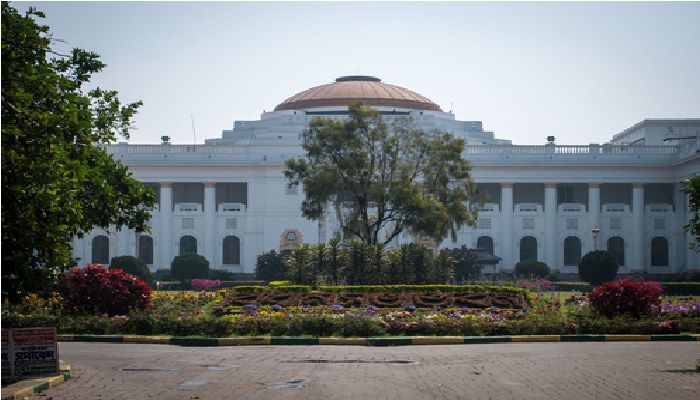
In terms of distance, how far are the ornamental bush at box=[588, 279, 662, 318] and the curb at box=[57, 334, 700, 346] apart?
301 cm

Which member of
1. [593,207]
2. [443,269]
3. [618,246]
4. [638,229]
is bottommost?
[443,269]

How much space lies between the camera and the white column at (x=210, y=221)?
82500 millimetres

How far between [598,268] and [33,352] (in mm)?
51975

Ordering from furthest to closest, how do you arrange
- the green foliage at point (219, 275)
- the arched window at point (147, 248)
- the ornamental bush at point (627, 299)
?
the arched window at point (147, 248)
the green foliage at point (219, 275)
the ornamental bush at point (627, 299)

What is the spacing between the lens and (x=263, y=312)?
3331cm

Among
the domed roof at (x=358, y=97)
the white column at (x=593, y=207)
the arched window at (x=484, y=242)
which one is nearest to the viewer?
the arched window at (x=484, y=242)

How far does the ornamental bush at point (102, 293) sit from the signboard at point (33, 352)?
1277cm

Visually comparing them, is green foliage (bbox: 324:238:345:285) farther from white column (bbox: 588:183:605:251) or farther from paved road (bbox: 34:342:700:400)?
white column (bbox: 588:183:605:251)

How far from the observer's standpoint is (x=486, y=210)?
83.2 metres

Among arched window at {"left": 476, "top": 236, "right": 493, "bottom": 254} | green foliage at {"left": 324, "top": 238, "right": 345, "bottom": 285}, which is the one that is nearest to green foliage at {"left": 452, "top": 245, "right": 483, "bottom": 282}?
arched window at {"left": 476, "top": 236, "right": 493, "bottom": 254}

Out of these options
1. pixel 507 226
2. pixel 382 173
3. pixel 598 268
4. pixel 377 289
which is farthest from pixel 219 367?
pixel 507 226

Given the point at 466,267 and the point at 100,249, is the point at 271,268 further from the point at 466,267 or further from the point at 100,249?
the point at 100,249

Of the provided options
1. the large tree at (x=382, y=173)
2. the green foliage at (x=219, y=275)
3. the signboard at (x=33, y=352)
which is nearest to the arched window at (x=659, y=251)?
the green foliage at (x=219, y=275)

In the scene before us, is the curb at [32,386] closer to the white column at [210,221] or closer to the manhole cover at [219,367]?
the manhole cover at [219,367]
